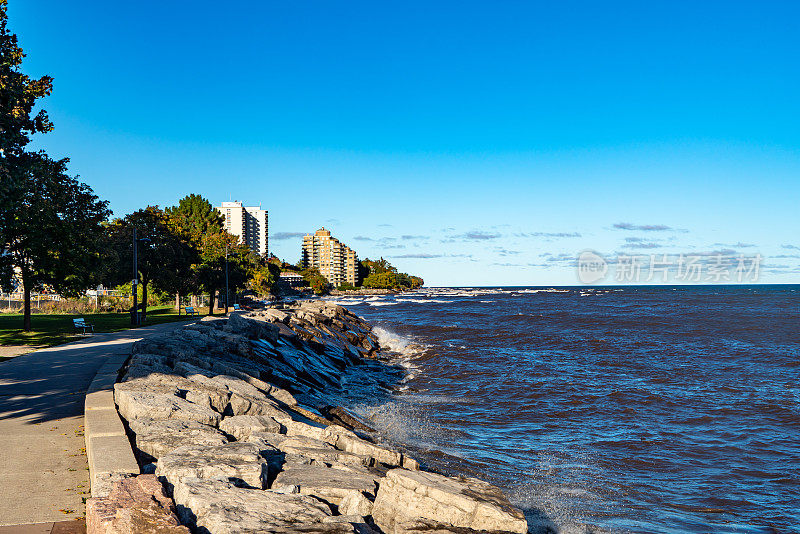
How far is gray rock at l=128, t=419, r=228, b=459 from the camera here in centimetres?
Answer: 687

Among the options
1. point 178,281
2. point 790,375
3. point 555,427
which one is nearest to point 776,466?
point 555,427

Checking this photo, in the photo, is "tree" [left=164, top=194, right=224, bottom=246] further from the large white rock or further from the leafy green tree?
the large white rock

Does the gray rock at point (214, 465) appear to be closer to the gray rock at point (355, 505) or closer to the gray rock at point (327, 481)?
the gray rock at point (327, 481)

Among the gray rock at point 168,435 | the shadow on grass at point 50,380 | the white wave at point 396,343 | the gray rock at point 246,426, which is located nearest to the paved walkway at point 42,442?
the shadow on grass at point 50,380

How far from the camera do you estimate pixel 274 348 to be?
66.7ft

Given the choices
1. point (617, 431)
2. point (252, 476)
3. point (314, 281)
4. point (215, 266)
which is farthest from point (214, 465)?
point (314, 281)

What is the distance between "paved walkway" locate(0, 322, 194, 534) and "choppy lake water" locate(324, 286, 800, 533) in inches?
227

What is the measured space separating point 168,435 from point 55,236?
2036 cm

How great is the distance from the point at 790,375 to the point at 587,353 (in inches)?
357

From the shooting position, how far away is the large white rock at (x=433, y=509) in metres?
5.77

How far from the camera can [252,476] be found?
19.6 ft

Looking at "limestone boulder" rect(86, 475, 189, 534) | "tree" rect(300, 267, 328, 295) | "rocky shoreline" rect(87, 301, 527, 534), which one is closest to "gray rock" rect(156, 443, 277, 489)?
"rocky shoreline" rect(87, 301, 527, 534)

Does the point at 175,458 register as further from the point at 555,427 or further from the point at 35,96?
the point at 35,96

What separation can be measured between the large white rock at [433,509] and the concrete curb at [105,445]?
99.8 inches
